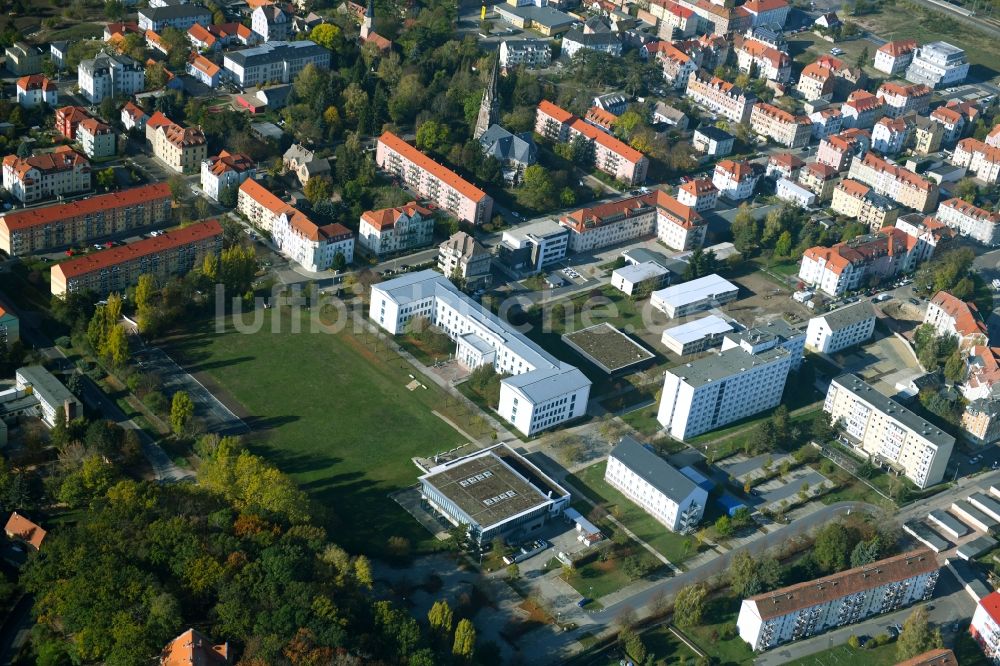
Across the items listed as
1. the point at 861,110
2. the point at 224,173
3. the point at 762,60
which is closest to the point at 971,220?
the point at 861,110

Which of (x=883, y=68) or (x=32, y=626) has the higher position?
(x=883, y=68)

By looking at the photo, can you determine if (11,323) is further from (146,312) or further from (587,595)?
(587,595)

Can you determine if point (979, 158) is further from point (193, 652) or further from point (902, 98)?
point (193, 652)

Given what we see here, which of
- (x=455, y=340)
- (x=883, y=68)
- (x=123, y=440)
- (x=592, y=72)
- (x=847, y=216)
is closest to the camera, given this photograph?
(x=123, y=440)

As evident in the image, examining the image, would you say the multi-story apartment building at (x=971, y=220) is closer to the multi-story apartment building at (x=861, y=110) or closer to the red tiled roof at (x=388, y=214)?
the multi-story apartment building at (x=861, y=110)

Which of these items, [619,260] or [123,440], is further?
[619,260]

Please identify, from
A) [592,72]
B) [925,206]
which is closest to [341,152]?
[592,72]
